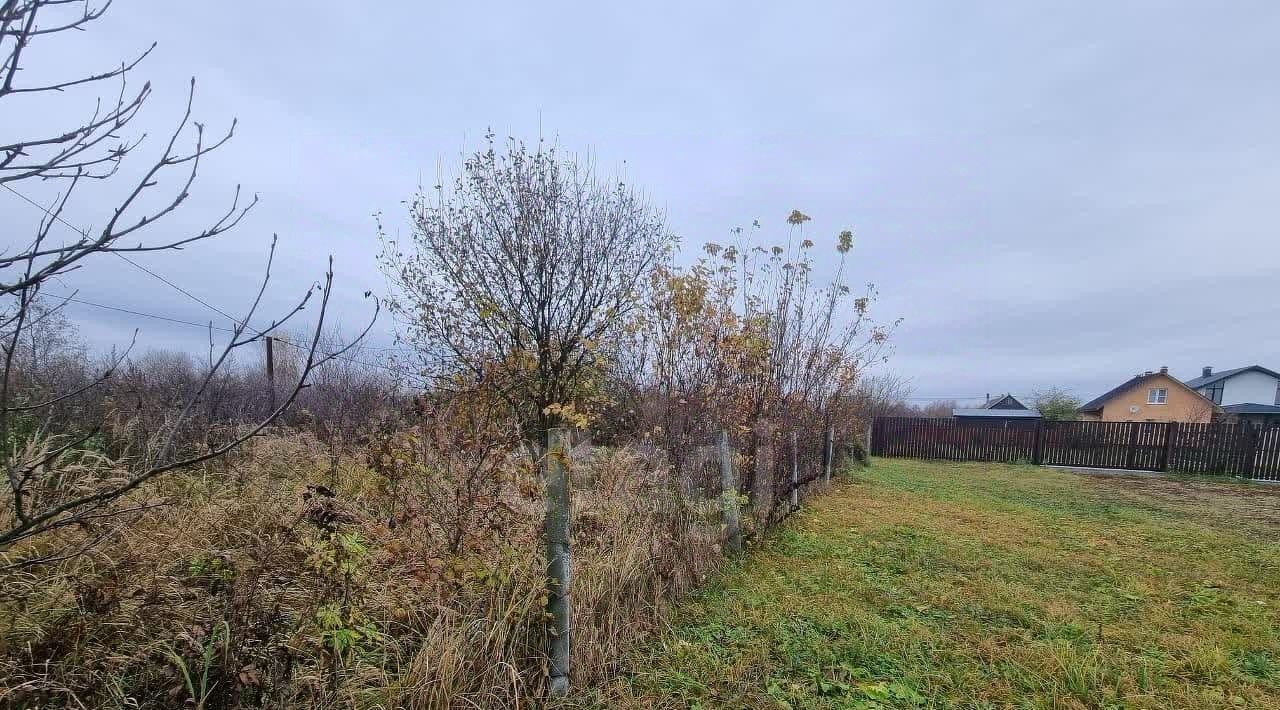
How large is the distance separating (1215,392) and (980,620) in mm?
47718

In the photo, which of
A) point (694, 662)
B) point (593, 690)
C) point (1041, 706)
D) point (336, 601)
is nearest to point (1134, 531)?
point (1041, 706)

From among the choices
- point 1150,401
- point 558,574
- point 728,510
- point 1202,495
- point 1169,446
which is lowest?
point 728,510

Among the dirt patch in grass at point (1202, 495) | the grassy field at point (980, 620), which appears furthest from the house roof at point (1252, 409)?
the grassy field at point (980, 620)

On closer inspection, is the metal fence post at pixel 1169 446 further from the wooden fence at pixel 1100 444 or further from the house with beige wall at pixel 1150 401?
the house with beige wall at pixel 1150 401

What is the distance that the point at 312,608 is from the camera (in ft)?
5.62

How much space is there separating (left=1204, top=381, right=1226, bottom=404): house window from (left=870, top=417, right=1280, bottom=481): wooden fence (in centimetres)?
3303

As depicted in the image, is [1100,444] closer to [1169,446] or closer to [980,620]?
[1169,446]

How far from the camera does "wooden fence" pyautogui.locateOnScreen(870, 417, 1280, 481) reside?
10.2m

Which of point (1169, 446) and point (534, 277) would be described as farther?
point (1169, 446)

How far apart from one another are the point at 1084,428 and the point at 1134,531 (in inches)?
369

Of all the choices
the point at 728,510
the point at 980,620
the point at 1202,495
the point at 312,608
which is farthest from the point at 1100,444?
the point at 312,608

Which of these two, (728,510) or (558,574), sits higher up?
(558,574)

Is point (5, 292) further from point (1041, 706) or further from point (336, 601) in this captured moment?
point (1041, 706)

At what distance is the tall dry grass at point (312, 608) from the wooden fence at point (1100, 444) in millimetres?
14315
